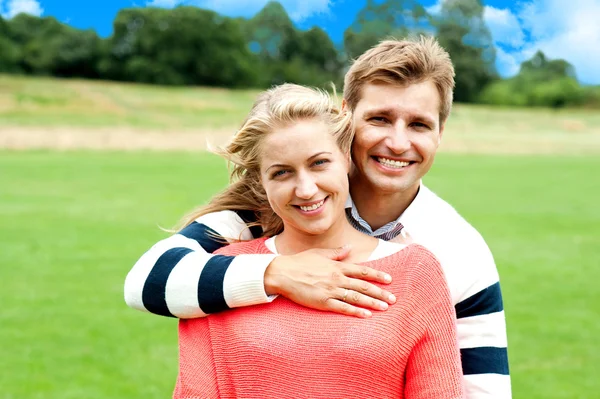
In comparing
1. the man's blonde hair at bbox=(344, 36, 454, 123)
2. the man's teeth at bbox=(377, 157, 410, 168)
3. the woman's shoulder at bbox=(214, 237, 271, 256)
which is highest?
the man's blonde hair at bbox=(344, 36, 454, 123)

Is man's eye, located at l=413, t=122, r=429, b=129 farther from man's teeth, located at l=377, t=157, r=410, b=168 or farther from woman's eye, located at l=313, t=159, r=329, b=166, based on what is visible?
woman's eye, located at l=313, t=159, r=329, b=166

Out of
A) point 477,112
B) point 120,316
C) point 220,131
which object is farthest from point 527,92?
point 120,316

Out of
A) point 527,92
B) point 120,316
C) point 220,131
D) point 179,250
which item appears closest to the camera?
point 179,250

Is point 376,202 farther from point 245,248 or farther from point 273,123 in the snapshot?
point 273,123

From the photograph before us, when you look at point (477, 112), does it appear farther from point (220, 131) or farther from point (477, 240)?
point (477, 240)

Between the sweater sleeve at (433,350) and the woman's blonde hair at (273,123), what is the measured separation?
625 mm

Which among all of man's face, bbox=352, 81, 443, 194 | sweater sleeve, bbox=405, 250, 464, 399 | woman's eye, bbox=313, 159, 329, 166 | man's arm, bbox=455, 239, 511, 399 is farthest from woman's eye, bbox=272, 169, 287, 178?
man's arm, bbox=455, 239, 511, 399

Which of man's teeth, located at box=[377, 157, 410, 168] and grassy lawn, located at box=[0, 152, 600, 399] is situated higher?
grassy lawn, located at box=[0, 152, 600, 399]

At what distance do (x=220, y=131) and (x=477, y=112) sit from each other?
2002 centimetres

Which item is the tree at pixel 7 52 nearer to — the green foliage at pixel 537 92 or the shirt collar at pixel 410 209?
the green foliage at pixel 537 92

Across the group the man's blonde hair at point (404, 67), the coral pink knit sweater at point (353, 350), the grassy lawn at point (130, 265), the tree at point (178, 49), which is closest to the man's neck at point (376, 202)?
the man's blonde hair at point (404, 67)

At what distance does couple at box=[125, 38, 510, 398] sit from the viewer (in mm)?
2582

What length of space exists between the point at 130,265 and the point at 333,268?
10.0m

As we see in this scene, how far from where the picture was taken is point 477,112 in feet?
178
